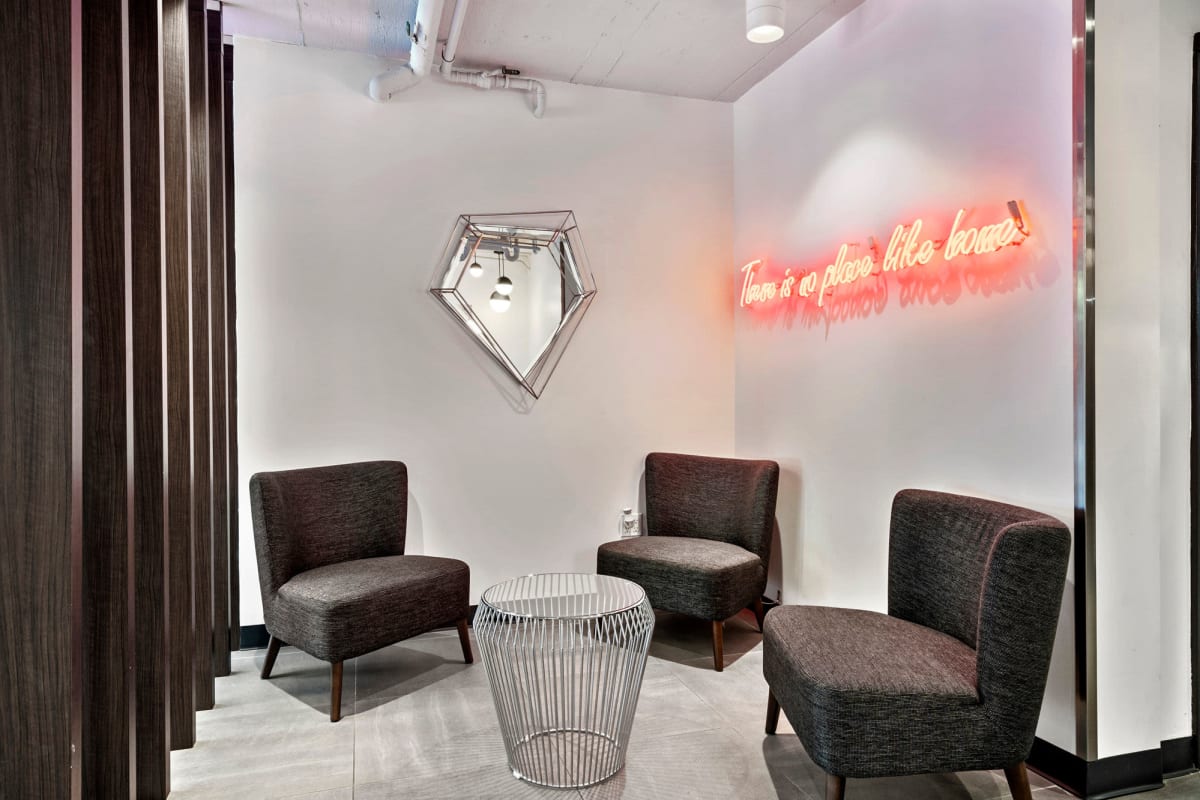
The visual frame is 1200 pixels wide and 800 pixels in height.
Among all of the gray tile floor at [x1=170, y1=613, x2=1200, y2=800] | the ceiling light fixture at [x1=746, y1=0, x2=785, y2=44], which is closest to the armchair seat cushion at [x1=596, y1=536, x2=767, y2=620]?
the gray tile floor at [x1=170, y1=613, x2=1200, y2=800]

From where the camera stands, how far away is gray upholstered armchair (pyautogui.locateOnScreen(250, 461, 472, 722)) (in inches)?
105

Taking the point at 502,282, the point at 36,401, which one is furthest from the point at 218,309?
the point at 36,401

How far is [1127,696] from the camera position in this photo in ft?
6.99

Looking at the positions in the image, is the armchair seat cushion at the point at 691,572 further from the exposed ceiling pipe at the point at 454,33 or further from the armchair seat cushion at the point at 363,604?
the exposed ceiling pipe at the point at 454,33

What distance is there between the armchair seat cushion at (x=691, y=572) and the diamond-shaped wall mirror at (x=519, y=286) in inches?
40.9

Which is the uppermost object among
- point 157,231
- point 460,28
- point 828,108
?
point 460,28

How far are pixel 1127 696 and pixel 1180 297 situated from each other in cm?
124

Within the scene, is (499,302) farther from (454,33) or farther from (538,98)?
(454,33)

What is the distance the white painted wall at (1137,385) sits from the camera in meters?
2.11

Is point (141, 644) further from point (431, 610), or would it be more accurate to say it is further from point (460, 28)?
point (460, 28)

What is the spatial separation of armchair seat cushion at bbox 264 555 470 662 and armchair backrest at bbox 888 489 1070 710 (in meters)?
1.77

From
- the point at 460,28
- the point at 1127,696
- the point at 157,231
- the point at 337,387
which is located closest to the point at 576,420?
the point at 337,387

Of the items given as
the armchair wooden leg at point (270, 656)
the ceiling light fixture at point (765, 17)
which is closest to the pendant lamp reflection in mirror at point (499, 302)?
the ceiling light fixture at point (765, 17)

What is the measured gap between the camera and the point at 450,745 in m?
2.42
